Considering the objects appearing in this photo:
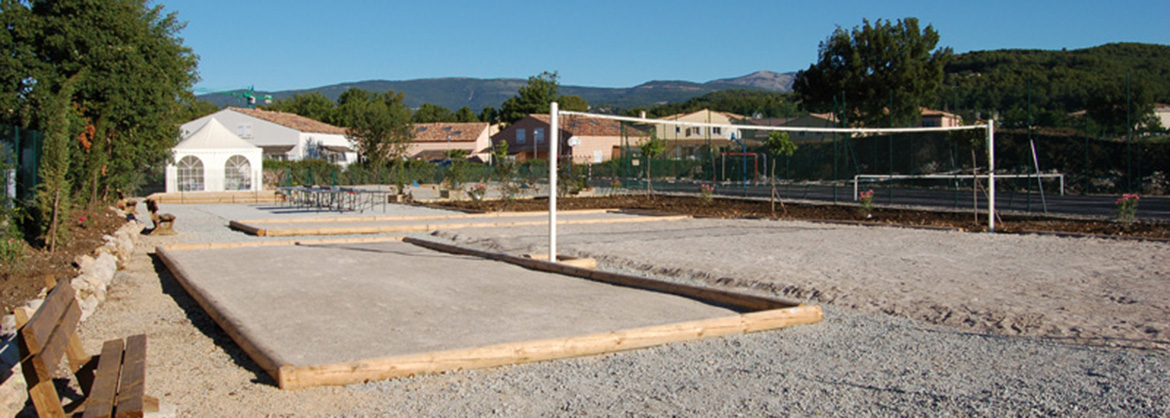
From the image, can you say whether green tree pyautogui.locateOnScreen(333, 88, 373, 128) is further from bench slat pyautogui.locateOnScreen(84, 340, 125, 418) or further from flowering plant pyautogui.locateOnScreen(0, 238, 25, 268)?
bench slat pyautogui.locateOnScreen(84, 340, 125, 418)

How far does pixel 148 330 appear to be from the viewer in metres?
6.79

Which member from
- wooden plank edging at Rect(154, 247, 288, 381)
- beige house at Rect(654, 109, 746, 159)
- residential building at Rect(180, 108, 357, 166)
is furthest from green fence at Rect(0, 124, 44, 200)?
residential building at Rect(180, 108, 357, 166)

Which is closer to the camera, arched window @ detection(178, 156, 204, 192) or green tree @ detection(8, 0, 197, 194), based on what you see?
green tree @ detection(8, 0, 197, 194)

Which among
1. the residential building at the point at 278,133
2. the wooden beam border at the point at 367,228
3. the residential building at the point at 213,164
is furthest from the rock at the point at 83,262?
the residential building at the point at 278,133

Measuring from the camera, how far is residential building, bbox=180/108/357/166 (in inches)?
2426

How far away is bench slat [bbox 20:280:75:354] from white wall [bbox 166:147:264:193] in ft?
120

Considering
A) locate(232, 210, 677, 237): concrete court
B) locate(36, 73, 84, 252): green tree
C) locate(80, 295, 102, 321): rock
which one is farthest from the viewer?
locate(232, 210, 677, 237): concrete court

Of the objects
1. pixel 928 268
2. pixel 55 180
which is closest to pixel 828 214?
pixel 928 268

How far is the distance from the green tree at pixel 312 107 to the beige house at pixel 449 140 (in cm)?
1613

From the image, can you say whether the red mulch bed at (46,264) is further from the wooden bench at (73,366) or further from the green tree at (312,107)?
the green tree at (312,107)

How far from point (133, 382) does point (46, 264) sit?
566 centimetres

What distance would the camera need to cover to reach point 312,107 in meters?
101

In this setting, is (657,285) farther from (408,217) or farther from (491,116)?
(491,116)

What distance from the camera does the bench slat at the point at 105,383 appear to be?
11.3ft
